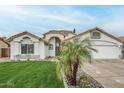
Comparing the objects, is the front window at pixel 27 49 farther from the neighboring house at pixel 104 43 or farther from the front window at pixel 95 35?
the front window at pixel 95 35

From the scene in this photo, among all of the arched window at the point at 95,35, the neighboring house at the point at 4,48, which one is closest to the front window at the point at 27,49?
the neighboring house at the point at 4,48

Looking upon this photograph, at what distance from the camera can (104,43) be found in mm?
26703

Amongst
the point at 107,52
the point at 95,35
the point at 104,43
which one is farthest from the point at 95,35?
the point at 107,52

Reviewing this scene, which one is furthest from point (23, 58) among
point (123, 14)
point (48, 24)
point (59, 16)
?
point (123, 14)

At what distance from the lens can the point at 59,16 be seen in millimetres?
21969

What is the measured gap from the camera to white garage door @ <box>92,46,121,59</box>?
25469 mm

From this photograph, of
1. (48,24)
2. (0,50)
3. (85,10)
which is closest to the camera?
(85,10)

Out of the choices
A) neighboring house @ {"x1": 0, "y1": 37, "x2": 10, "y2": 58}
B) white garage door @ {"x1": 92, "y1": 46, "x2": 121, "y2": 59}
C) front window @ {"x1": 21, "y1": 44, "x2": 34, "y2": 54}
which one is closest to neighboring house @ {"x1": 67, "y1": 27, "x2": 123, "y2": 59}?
white garage door @ {"x1": 92, "y1": 46, "x2": 121, "y2": 59}

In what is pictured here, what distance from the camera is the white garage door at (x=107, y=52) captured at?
25.5 meters

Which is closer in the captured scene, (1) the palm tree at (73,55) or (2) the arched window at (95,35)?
(1) the palm tree at (73,55)

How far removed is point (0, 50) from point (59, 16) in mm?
10351

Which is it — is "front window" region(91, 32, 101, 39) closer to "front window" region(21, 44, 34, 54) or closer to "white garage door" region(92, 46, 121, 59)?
"white garage door" region(92, 46, 121, 59)

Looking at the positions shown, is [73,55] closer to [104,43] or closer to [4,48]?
[104,43]

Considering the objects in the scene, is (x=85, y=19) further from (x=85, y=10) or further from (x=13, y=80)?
(x=13, y=80)
